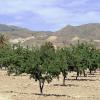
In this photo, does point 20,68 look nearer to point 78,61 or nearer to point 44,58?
point 44,58

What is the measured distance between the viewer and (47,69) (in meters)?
51.8

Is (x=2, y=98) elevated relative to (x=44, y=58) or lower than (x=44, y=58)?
lower

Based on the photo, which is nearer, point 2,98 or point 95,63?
point 2,98

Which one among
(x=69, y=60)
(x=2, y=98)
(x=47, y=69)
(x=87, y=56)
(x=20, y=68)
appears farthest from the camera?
(x=87, y=56)

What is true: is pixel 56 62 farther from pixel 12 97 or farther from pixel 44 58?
pixel 12 97

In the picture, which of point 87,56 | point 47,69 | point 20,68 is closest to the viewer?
point 47,69

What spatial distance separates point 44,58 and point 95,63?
41.6 metres

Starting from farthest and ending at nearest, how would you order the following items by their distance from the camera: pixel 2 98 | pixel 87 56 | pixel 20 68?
pixel 87 56 < pixel 20 68 < pixel 2 98

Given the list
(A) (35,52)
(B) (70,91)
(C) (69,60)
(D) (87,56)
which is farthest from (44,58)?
(D) (87,56)

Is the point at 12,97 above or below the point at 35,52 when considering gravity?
below

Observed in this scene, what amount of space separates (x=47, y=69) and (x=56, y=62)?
4869 millimetres

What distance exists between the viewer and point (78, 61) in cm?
7750

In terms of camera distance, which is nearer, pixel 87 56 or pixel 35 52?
pixel 35 52

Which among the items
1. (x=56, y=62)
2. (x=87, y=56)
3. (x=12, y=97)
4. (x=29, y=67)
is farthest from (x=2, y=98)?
(x=87, y=56)
